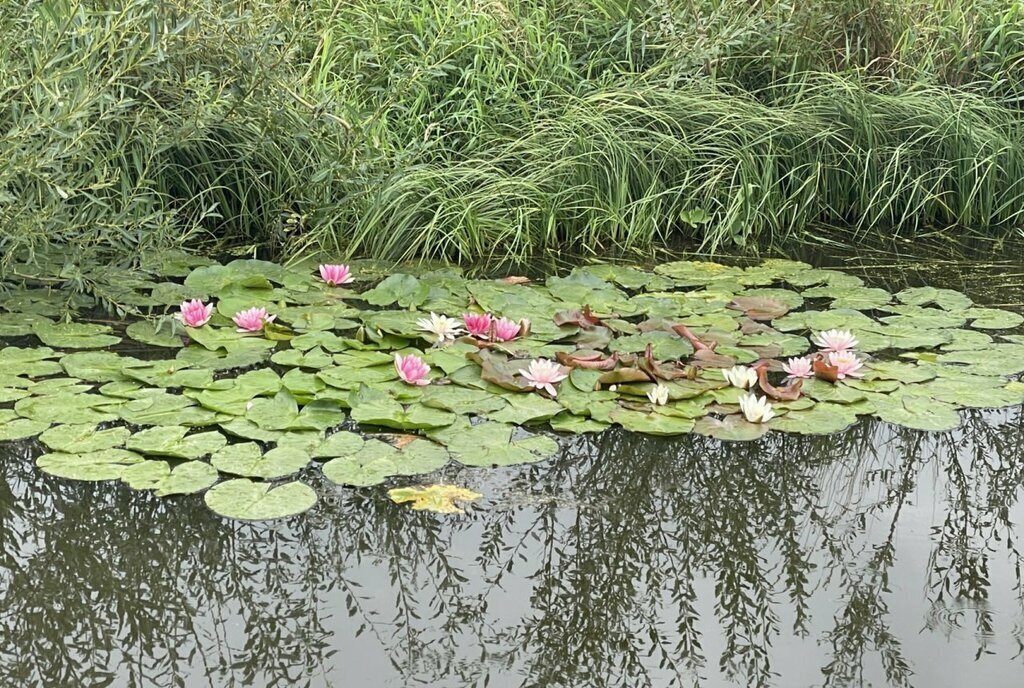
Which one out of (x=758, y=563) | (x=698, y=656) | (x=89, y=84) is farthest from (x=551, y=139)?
(x=698, y=656)

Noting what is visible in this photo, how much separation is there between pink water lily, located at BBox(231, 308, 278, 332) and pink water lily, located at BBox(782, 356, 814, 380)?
147 centimetres

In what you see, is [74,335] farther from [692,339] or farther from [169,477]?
[692,339]

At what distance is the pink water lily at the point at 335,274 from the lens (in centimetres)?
400

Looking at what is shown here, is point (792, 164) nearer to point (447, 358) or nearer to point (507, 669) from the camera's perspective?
point (447, 358)

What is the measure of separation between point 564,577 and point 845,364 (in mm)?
1227

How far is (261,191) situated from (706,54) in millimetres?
1868

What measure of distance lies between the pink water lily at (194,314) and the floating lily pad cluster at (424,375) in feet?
0.04

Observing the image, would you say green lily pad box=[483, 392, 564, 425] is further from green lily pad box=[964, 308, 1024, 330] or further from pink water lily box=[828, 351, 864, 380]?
green lily pad box=[964, 308, 1024, 330]

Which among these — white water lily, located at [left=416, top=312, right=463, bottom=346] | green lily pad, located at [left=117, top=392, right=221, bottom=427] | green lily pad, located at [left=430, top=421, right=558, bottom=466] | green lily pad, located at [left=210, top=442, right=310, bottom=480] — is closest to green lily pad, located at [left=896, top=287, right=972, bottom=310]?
white water lily, located at [left=416, top=312, right=463, bottom=346]

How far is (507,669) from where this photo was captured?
221cm

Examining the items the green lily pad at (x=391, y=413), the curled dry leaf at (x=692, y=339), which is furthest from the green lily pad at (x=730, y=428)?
the green lily pad at (x=391, y=413)

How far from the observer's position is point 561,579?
2510 mm

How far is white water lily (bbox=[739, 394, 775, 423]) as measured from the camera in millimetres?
3097

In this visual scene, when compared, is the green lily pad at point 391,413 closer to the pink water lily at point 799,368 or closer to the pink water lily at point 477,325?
the pink water lily at point 477,325
